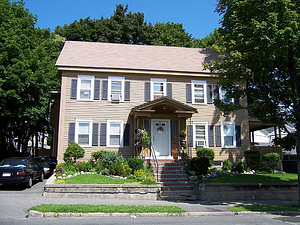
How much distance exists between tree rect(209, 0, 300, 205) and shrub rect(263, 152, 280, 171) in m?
5.23

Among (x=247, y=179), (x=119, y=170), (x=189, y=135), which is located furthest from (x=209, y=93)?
(x=119, y=170)

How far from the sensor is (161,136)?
18234 mm

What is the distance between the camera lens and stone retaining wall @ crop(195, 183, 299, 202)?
13.2 meters

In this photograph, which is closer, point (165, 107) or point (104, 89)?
point (165, 107)

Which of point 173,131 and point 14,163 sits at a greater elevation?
point 173,131

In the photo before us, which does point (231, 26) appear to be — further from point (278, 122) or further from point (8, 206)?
point (8, 206)

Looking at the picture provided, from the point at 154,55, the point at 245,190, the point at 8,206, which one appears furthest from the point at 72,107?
the point at 245,190

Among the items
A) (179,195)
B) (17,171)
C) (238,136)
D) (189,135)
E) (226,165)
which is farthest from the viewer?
(238,136)

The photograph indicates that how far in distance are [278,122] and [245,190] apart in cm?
371

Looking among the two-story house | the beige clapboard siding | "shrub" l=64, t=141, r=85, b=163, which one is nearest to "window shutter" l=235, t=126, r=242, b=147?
the two-story house

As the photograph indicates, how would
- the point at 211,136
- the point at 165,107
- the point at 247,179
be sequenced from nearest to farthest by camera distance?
the point at 247,179, the point at 165,107, the point at 211,136

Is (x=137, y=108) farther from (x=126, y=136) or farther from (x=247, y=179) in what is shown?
(x=247, y=179)

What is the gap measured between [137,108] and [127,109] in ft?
6.59

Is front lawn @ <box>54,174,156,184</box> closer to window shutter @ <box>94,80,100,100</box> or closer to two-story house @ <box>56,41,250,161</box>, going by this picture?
two-story house @ <box>56,41,250,161</box>
